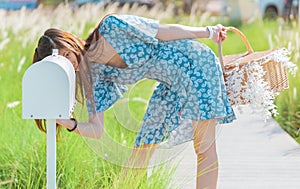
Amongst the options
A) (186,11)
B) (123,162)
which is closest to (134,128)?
(123,162)

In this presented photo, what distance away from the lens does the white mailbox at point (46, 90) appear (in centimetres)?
267

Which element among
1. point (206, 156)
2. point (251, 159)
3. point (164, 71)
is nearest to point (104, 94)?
point (164, 71)

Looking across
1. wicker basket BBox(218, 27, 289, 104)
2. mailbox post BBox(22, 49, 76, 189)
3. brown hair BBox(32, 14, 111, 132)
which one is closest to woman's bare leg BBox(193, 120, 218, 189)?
wicker basket BBox(218, 27, 289, 104)

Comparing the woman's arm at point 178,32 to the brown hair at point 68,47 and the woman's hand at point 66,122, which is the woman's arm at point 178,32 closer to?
the brown hair at point 68,47

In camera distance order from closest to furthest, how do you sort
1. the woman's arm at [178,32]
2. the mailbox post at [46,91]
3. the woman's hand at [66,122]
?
1. the mailbox post at [46,91]
2. the woman's hand at [66,122]
3. the woman's arm at [178,32]

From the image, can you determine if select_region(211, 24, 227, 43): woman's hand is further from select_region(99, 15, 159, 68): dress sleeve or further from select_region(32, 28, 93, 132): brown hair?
select_region(32, 28, 93, 132): brown hair

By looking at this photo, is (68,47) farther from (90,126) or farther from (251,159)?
(251,159)

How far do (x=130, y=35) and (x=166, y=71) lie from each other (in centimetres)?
27

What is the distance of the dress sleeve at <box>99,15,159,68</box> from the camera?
3.44 m

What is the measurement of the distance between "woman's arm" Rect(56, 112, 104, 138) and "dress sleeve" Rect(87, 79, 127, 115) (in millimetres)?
52

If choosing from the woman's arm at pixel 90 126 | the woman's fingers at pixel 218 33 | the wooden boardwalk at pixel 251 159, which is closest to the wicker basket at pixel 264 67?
the woman's fingers at pixel 218 33

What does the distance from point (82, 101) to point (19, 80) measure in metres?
3.54

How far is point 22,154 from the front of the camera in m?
4.05

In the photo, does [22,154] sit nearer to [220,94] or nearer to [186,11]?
[220,94]
